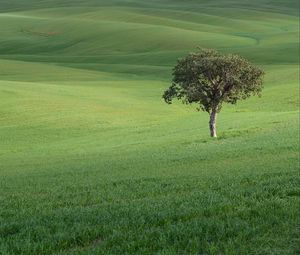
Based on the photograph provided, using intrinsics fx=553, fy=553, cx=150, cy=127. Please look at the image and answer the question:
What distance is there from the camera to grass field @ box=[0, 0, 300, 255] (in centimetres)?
908

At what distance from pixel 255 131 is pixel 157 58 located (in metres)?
70.7

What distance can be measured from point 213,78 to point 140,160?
15129mm

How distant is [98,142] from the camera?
4097 cm

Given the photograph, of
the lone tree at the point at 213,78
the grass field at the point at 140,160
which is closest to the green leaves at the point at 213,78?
the lone tree at the point at 213,78

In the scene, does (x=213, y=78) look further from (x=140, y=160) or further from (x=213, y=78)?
(x=140, y=160)

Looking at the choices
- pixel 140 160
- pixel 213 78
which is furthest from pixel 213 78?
pixel 140 160

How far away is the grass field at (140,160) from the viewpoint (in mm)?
9078

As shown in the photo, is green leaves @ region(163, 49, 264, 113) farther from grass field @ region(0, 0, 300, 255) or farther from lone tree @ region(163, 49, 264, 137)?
grass field @ region(0, 0, 300, 255)

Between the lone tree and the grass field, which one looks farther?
the lone tree

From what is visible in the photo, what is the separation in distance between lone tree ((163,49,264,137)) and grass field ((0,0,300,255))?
108 inches

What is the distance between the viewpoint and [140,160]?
26.9 meters

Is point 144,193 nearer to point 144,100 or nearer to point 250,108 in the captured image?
point 250,108

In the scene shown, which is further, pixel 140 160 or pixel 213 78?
pixel 213 78

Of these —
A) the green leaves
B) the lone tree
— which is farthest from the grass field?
the green leaves
